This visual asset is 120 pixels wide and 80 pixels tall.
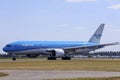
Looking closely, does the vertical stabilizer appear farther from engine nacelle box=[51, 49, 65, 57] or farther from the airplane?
engine nacelle box=[51, 49, 65, 57]

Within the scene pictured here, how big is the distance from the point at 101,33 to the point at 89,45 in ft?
29.8

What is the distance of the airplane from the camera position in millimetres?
81375

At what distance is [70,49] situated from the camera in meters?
84.1

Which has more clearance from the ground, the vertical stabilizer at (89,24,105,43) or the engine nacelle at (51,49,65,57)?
the vertical stabilizer at (89,24,105,43)

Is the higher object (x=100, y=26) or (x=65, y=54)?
(x=100, y=26)

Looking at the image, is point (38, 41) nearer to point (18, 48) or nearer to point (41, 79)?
point (18, 48)

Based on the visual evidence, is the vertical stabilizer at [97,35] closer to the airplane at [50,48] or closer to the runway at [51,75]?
the airplane at [50,48]

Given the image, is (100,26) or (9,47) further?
(100,26)

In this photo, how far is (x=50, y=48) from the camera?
273 ft

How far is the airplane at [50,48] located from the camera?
81375 millimetres

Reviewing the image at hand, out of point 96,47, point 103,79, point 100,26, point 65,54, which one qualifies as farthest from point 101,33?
point 103,79

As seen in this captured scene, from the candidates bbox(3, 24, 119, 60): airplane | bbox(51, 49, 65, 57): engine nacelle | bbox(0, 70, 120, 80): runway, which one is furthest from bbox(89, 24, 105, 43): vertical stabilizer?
bbox(0, 70, 120, 80): runway

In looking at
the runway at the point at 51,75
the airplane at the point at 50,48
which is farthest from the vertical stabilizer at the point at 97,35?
the runway at the point at 51,75

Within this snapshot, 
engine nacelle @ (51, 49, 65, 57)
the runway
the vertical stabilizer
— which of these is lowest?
engine nacelle @ (51, 49, 65, 57)
